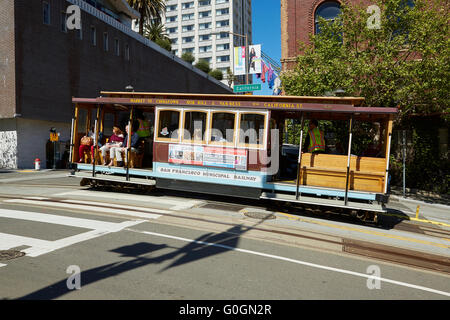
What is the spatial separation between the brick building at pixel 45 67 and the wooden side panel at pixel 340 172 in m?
19.4

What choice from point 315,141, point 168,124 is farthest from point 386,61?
point 168,124

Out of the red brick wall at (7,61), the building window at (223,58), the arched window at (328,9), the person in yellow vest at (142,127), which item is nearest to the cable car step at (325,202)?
the person in yellow vest at (142,127)

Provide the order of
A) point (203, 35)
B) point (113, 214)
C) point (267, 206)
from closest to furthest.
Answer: point (113, 214) → point (267, 206) → point (203, 35)

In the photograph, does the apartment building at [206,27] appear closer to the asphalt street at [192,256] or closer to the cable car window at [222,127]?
the cable car window at [222,127]

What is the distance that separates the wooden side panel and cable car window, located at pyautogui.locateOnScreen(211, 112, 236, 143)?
218 centimetres

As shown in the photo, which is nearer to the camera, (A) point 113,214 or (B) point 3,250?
(B) point 3,250

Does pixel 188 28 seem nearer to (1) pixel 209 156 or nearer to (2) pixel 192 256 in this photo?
(1) pixel 209 156

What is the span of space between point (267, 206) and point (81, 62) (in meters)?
21.6

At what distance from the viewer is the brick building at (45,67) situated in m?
21.2

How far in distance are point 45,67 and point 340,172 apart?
21.5 metres

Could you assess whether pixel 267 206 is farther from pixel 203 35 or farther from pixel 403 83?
pixel 203 35
